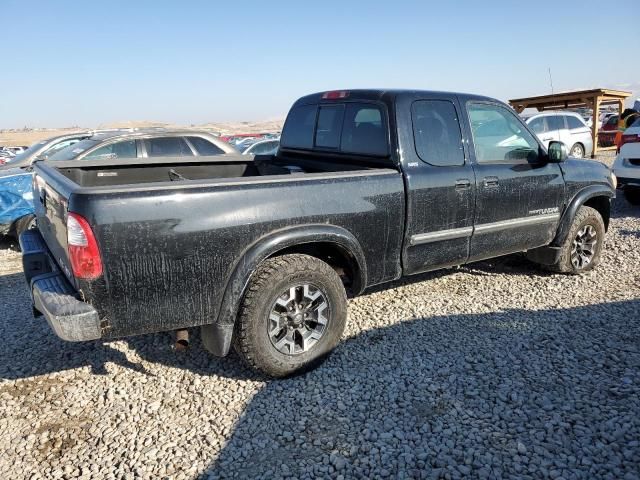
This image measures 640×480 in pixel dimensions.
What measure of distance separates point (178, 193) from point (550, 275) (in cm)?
434

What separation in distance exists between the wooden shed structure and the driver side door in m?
14.6

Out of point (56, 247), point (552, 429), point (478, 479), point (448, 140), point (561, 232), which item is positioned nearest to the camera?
point (478, 479)

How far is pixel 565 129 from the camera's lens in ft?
46.4

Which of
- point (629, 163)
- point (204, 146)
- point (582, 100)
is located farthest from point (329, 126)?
point (582, 100)

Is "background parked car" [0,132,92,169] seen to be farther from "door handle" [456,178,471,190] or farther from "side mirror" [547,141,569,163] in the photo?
"side mirror" [547,141,569,163]

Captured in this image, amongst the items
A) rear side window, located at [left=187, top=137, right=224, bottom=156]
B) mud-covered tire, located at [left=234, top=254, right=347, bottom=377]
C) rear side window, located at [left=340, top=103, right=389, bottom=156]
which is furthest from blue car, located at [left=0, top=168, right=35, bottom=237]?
mud-covered tire, located at [left=234, top=254, right=347, bottom=377]

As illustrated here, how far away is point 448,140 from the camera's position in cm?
405

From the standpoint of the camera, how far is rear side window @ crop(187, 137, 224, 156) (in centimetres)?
753

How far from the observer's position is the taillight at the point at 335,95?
4.29 meters

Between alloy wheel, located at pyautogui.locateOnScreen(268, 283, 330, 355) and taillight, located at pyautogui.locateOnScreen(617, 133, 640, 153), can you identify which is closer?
alloy wheel, located at pyautogui.locateOnScreen(268, 283, 330, 355)

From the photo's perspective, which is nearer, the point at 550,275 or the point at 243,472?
the point at 243,472

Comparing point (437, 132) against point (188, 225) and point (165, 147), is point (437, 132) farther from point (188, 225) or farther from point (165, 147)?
point (165, 147)

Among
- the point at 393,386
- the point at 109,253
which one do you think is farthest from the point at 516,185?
the point at 109,253

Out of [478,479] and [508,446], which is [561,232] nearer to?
[508,446]
